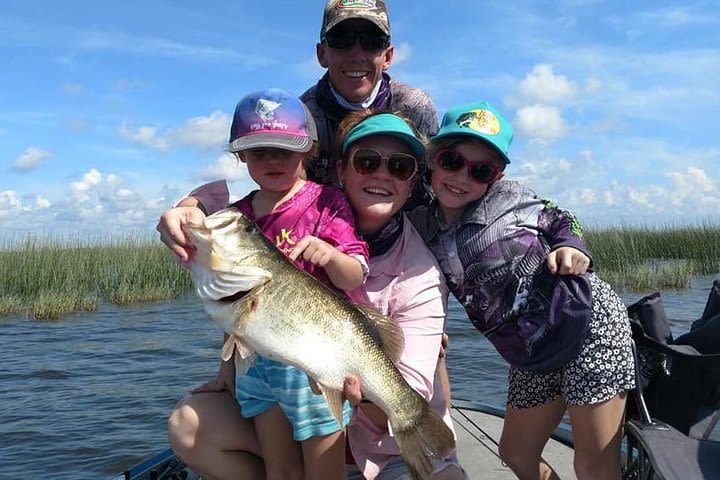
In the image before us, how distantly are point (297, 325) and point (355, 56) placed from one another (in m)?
1.99

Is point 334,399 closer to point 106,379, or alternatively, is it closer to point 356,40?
point 356,40

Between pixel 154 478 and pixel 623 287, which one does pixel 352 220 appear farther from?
pixel 623 287

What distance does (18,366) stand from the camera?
11.8 metres

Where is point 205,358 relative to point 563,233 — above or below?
below

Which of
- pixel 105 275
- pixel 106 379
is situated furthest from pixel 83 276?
pixel 106 379

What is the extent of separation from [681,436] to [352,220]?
1.85m

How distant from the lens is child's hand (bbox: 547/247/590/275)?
318 cm

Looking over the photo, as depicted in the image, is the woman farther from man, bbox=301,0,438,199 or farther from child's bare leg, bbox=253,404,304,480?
man, bbox=301,0,438,199

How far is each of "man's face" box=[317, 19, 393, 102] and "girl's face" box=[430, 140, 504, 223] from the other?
896 millimetres

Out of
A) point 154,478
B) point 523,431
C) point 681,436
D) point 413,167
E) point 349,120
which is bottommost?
point 154,478

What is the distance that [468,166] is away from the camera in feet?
11.0

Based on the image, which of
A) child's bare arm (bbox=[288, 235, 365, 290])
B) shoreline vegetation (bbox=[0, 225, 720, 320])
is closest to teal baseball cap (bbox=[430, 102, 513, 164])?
child's bare arm (bbox=[288, 235, 365, 290])

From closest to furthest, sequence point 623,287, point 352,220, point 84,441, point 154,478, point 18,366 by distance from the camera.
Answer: point 352,220
point 154,478
point 84,441
point 18,366
point 623,287

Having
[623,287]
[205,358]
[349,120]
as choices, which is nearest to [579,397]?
[349,120]
